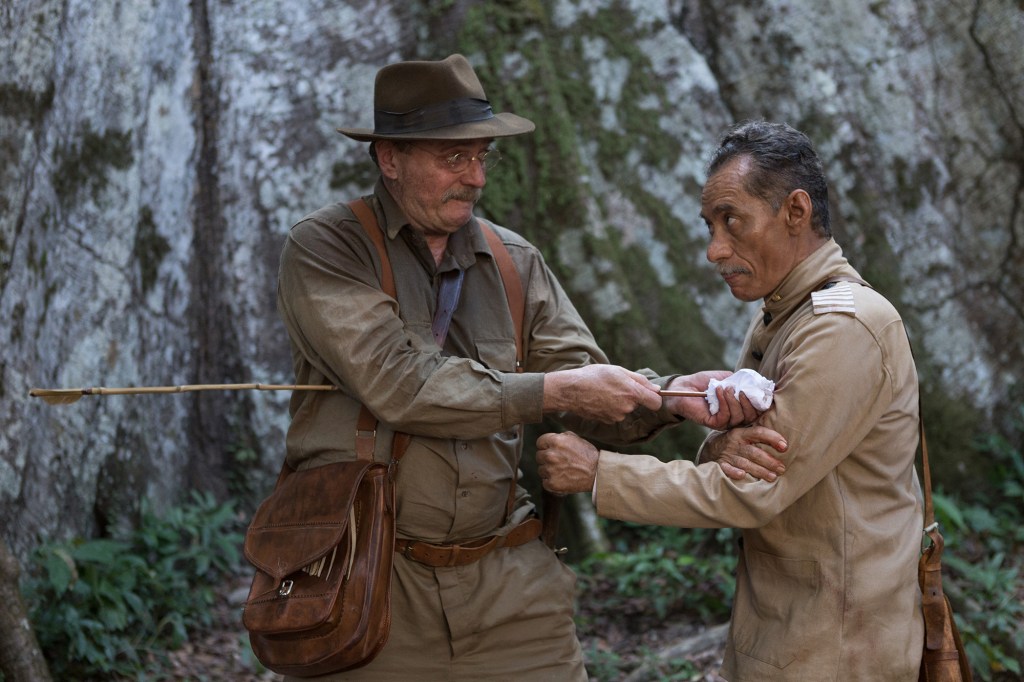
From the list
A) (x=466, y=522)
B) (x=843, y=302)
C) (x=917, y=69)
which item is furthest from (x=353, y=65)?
(x=843, y=302)

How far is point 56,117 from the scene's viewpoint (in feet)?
16.5

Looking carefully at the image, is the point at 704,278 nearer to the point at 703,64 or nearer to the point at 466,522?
the point at 703,64

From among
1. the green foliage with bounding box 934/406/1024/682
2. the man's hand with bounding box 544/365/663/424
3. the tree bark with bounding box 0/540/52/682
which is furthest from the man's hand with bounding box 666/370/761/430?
the tree bark with bounding box 0/540/52/682

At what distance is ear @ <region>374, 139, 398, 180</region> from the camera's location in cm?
349

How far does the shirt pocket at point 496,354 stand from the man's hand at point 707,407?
1.75ft

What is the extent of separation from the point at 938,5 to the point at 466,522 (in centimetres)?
480

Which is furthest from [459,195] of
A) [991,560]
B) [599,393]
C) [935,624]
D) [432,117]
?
[991,560]

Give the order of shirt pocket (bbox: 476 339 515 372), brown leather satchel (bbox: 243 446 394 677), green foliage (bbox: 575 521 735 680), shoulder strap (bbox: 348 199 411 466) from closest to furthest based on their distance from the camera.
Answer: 1. brown leather satchel (bbox: 243 446 394 677)
2. shoulder strap (bbox: 348 199 411 466)
3. shirt pocket (bbox: 476 339 515 372)
4. green foliage (bbox: 575 521 735 680)

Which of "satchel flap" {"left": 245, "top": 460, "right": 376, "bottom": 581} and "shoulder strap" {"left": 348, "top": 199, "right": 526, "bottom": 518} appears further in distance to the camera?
"shoulder strap" {"left": 348, "top": 199, "right": 526, "bottom": 518}

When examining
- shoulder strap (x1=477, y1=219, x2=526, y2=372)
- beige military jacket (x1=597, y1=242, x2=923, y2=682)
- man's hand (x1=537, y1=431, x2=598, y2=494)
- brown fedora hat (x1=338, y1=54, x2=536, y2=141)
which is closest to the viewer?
beige military jacket (x1=597, y1=242, x2=923, y2=682)

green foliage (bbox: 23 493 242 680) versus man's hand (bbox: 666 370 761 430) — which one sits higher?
man's hand (bbox: 666 370 761 430)

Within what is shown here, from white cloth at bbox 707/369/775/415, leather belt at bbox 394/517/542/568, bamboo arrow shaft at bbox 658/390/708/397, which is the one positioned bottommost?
leather belt at bbox 394/517/542/568

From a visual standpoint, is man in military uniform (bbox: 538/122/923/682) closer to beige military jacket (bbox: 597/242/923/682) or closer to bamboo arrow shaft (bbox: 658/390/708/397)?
beige military jacket (bbox: 597/242/923/682)

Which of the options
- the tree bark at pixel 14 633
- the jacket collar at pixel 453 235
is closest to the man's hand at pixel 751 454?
the jacket collar at pixel 453 235
